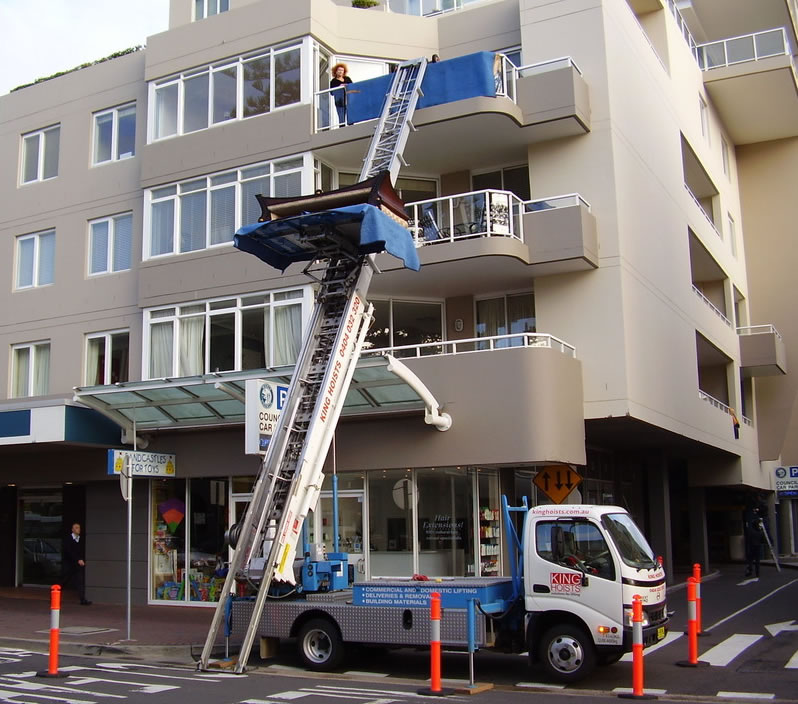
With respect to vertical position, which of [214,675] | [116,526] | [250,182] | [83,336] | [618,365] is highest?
[250,182]

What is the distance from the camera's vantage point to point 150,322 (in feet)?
75.0

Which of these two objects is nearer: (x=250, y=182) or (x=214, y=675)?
(x=214, y=675)

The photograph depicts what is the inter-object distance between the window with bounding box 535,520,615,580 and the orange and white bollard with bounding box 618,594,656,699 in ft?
2.68

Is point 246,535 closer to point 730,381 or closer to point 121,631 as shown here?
point 121,631

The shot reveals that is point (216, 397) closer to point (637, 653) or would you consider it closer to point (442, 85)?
point (442, 85)

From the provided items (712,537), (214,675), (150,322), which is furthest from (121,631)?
(712,537)

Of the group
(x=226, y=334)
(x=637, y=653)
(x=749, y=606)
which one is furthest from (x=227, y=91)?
(x=637, y=653)

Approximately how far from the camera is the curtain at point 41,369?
25.0 metres

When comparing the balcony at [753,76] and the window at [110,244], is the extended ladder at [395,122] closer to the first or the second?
the window at [110,244]

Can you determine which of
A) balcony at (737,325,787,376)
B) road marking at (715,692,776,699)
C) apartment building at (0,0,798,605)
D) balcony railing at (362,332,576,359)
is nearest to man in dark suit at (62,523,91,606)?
apartment building at (0,0,798,605)

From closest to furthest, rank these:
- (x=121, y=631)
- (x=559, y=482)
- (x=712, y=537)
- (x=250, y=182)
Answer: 1. (x=121, y=631)
2. (x=559, y=482)
3. (x=250, y=182)
4. (x=712, y=537)

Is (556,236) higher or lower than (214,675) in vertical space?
higher

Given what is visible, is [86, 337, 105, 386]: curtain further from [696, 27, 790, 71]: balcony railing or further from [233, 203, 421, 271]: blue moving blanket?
[696, 27, 790, 71]: balcony railing

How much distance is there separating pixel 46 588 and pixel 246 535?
15496 millimetres
